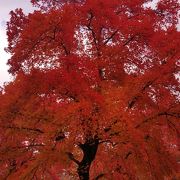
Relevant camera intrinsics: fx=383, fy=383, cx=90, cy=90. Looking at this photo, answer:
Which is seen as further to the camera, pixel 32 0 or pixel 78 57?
pixel 32 0

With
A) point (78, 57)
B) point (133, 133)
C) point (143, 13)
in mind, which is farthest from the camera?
point (143, 13)

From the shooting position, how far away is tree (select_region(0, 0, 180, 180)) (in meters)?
14.2

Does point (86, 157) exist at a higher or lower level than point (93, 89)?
lower

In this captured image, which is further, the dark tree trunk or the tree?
the dark tree trunk

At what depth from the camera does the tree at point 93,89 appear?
46.5 feet

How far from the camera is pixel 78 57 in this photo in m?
15.0

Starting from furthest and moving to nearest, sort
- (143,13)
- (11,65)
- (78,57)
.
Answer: (143,13) → (11,65) → (78,57)

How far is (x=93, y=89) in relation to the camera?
1505 centimetres

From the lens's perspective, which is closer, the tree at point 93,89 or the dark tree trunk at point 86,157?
the tree at point 93,89

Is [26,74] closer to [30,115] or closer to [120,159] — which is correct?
[30,115]

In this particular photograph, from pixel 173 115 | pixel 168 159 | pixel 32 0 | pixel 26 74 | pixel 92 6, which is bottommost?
pixel 168 159

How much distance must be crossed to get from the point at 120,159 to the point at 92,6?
642 cm

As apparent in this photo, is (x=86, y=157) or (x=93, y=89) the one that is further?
(x=86, y=157)

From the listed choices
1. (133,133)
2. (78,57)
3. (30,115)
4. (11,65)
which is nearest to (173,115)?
(133,133)
